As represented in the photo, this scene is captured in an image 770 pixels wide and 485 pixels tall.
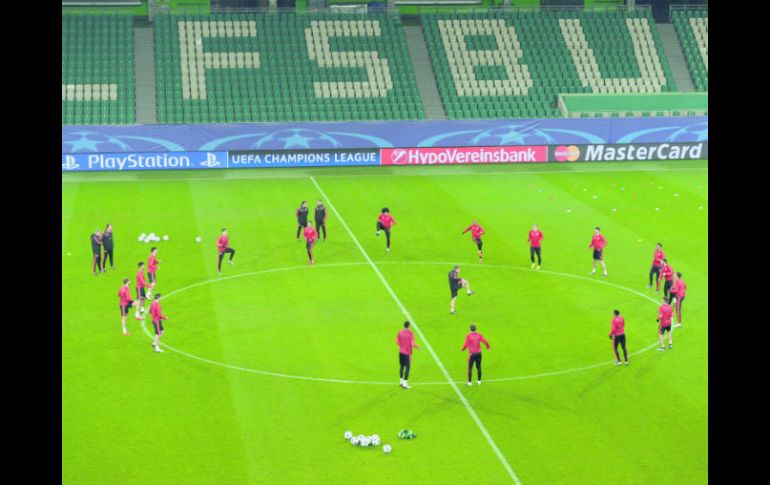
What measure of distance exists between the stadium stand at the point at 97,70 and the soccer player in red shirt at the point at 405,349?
34595 mm

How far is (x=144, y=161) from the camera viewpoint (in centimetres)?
5203

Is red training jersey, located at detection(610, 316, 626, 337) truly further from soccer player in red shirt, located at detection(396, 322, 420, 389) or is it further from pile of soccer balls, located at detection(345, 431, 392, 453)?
pile of soccer balls, located at detection(345, 431, 392, 453)

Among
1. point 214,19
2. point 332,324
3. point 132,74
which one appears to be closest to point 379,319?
point 332,324

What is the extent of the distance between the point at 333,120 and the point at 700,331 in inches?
1262

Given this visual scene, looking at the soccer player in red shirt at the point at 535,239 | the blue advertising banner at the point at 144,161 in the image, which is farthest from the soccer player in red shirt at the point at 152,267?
the blue advertising banner at the point at 144,161

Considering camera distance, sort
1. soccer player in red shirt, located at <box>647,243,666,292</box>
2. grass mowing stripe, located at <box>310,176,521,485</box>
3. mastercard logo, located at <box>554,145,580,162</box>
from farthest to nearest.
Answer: mastercard logo, located at <box>554,145,580,162</box>
soccer player in red shirt, located at <box>647,243,666,292</box>
grass mowing stripe, located at <box>310,176,521,485</box>

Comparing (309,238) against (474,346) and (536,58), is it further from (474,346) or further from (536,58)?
(536,58)

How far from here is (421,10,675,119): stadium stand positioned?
60344 mm

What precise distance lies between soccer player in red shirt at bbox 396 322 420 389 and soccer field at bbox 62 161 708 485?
34cm

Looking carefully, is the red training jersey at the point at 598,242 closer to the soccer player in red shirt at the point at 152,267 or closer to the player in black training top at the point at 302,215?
the player in black training top at the point at 302,215

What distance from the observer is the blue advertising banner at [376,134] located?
51.3 m

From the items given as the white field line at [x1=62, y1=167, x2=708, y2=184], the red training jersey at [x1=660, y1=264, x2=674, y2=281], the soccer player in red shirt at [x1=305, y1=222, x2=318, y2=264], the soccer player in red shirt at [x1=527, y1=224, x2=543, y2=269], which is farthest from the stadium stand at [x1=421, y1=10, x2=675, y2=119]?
the red training jersey at [x1=660, y1=264, x2=674, y2=281]

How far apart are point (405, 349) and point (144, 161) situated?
32091mm

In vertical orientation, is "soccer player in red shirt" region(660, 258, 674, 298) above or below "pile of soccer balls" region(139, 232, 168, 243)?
below
